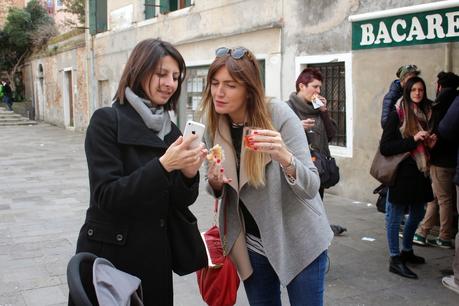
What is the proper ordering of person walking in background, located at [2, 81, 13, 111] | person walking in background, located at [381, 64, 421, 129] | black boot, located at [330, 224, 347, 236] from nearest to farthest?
person walking in background, located at [381, 64, 421, 129] → black boot, located at [330, 224, 347, 236] → person walking in background, located at [2, 81, 13, 111]

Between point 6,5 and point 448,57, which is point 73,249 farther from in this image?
point 6,5

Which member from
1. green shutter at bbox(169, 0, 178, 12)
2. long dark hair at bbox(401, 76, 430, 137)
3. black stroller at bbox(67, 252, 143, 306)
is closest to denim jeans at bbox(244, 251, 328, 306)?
black stroller at bbox(67, 252, 143, 306)

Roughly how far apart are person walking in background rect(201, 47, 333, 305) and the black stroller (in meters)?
0.62

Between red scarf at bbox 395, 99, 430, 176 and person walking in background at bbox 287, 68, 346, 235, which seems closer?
red scarf at bbox 395, 99, 430, 176

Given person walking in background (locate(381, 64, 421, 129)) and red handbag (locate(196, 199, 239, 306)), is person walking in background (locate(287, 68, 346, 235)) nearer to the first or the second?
person walking in background (locate(381, 64, 421, 129))

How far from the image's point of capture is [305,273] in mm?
2316

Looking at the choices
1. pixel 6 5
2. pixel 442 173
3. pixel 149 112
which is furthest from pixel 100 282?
→ pixel 6 5

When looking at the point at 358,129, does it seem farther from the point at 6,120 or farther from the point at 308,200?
the point at 6,120

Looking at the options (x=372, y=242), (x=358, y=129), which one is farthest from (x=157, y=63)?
(x=358, y=129)

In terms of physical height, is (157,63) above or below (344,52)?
below

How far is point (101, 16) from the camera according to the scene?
58.8 feet

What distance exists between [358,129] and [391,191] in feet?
11.2

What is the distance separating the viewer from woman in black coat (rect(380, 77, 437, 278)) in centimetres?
444

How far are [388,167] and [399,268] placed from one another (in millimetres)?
902
